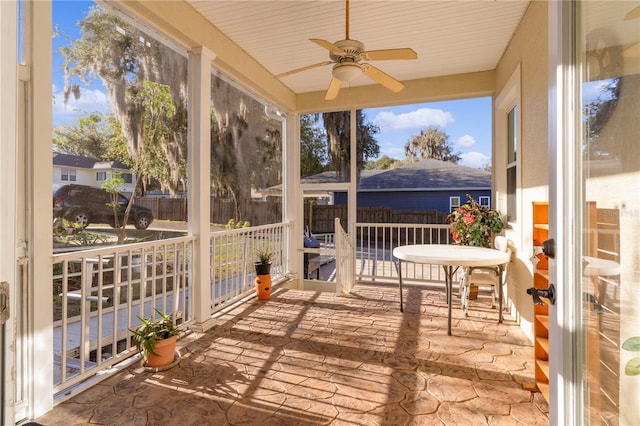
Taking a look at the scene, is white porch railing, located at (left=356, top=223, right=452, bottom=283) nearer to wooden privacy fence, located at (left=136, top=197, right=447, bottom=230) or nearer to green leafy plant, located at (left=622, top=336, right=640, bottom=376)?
wooden privacy fence, located at (left=136, top=197, right=447, bottom=230)

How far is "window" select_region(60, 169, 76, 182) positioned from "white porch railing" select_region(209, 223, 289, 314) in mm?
1565

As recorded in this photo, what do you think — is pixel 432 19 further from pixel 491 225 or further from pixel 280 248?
pixel 280 248

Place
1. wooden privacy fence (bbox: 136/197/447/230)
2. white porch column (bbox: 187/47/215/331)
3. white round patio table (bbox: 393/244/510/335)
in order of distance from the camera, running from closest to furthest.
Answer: white round patio table (bbox: 393/244/510/335) → white porch column (bbox: 187/47/215/331) → wooden privacy fence (bbox: 136/197/447/230)

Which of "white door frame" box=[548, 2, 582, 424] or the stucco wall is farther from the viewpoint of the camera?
the stucco wall

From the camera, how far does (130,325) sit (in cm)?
267

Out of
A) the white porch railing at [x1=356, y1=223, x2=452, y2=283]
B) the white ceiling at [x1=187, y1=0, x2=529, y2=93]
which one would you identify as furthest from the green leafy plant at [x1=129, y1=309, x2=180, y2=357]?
the white porch railing at [x1=356, y1=223, x2=452, y2=283]

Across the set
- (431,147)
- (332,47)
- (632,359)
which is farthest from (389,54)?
(431,147)

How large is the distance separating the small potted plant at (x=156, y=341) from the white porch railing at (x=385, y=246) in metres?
3.35

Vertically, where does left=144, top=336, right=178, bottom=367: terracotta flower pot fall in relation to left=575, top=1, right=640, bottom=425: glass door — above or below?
below

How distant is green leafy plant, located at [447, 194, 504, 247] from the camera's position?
409 centimetres

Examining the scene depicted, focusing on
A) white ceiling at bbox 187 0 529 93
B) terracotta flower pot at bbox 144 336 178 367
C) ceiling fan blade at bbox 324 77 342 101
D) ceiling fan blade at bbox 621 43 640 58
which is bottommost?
terracotta flower pot at bbox 144 336 178 367

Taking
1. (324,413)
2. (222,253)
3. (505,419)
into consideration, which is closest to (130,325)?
(222,253)

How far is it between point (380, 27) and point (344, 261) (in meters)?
3.13

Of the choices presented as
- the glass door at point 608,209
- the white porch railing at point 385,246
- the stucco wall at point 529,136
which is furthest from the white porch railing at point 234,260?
the glass door at point 608,209
